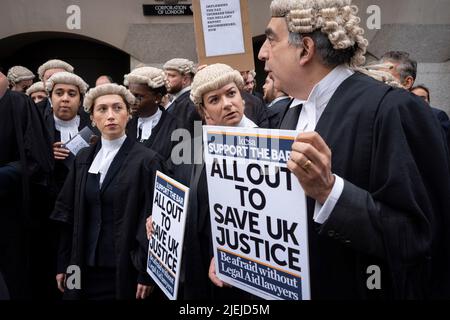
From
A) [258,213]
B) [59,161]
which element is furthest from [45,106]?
[258,213]

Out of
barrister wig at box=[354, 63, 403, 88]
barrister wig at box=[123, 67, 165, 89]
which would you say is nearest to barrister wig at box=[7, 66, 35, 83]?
barrister wig at box=[123, 67, 165, 89]

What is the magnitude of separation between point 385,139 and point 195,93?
1736 mm

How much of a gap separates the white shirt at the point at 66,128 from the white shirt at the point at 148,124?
26.3 inches

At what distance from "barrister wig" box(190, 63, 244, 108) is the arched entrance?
7.71 meters

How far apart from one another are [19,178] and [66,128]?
45.6 inches

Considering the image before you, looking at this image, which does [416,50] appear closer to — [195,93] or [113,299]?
[195,93]

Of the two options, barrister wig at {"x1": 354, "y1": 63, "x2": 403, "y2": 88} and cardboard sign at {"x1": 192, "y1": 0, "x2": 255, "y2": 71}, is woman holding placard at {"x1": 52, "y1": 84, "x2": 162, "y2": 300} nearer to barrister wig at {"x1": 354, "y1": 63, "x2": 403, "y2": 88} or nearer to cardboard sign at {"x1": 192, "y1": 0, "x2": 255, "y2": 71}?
cardboard sign at {"x1": 192, "y1": 0, "x2": 255, "y2": 71}

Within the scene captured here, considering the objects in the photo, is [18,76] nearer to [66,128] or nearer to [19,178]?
[66,128]

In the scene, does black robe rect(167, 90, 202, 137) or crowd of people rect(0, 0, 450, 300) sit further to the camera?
black robe rect(167, 90, 202, 137)

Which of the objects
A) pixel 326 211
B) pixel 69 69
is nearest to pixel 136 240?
pixel 326 211

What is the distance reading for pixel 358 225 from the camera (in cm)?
159

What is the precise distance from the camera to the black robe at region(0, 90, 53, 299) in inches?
160

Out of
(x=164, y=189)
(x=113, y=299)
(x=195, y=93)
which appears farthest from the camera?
(x=113, y=299)

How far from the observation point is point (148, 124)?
4.88 meters
